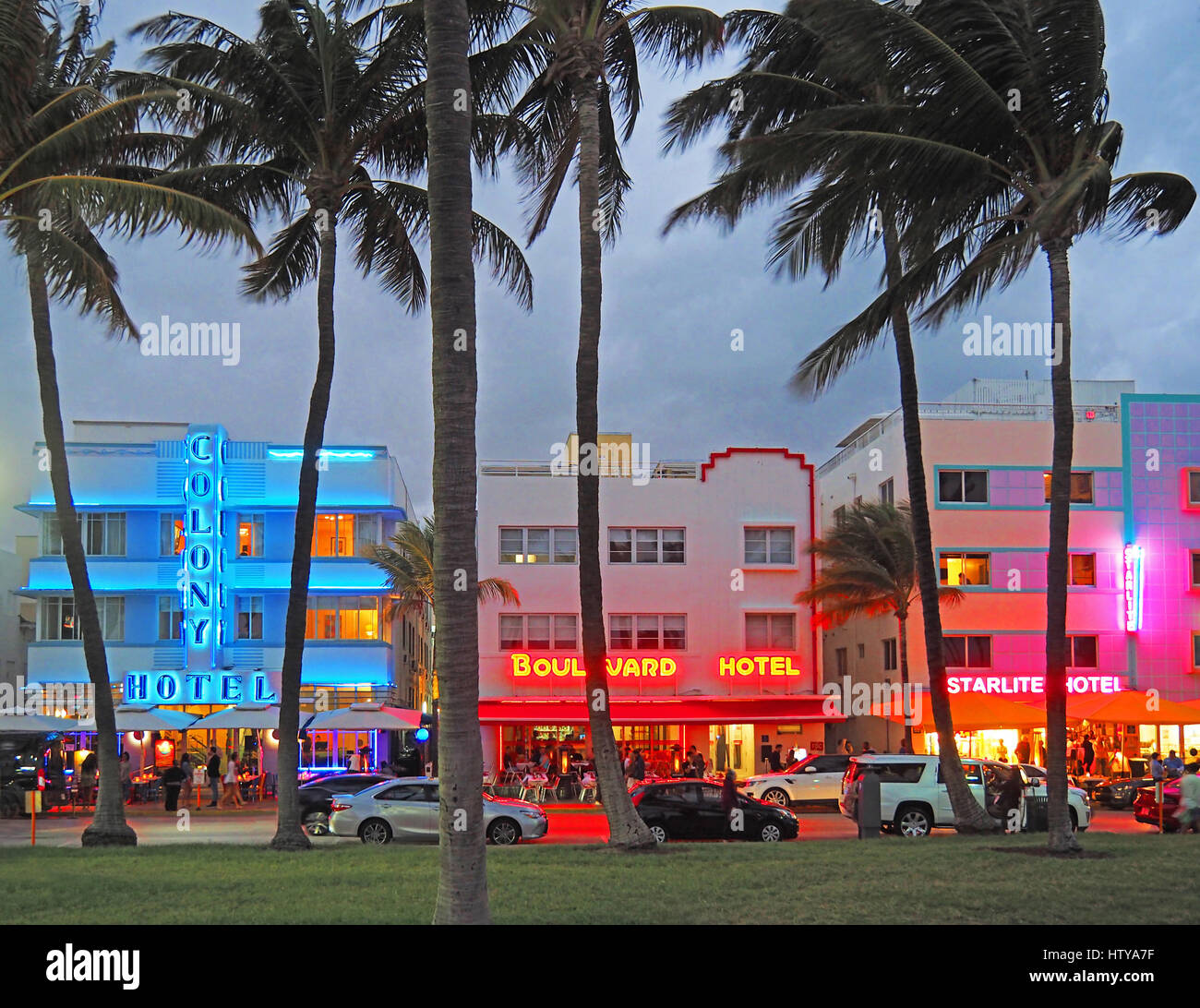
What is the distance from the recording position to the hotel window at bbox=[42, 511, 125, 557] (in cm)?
4581

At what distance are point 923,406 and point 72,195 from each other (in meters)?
35.8

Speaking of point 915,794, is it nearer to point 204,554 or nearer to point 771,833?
point 771,833

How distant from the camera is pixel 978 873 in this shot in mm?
15375

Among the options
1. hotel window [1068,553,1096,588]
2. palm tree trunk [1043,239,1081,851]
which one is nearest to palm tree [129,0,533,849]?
palm tree trunk [1043,239,1081,851]

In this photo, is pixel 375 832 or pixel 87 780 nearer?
pixel 375 832

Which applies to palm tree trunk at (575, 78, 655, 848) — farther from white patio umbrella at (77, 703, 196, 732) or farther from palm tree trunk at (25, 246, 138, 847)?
white patio umbrella at (77, 703, 196, 732)

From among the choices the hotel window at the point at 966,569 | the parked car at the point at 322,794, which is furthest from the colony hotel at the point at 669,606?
the parked car at the point at 322,794

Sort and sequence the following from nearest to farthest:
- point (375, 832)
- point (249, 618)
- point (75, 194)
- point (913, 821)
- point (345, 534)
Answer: point (75, 194) < point (375, 832) < point (913, 821) < point (249, 618) < point (345, 534)

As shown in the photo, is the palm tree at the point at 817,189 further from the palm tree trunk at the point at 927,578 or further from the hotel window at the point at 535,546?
the hotel window at the point at 535,546

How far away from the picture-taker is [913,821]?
2525 centimetres

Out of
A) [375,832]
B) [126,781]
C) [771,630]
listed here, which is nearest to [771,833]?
[375,832]

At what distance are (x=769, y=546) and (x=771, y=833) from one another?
69.8 feet

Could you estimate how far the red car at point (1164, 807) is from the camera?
25297 millimetres
